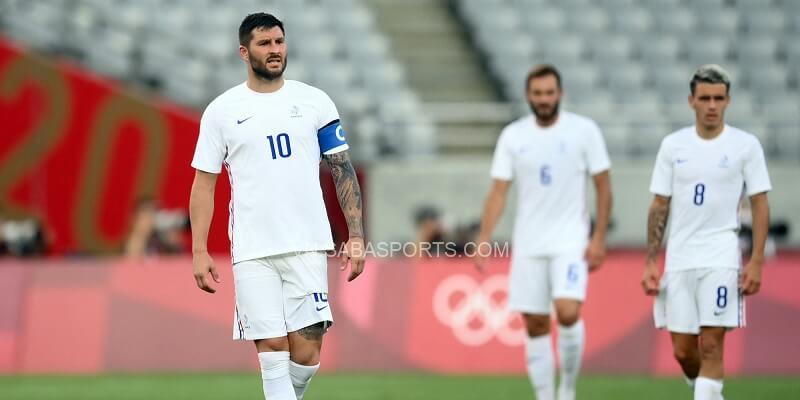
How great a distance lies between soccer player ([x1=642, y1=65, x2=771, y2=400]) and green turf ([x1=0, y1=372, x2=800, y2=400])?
3.55 metres

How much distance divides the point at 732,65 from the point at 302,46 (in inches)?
265

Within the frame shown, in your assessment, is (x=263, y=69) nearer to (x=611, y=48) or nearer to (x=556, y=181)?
(x=556, y=181)

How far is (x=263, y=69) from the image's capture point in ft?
28.4

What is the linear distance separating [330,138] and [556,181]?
3.15 meters

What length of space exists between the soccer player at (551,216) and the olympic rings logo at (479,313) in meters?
4.36

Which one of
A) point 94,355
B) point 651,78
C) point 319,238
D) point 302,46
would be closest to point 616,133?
point 651,78

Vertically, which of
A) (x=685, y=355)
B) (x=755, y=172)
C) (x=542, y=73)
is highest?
(x=542, y=73)

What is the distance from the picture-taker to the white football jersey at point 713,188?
9.79m

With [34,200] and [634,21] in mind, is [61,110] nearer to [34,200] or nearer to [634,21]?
[34,200]

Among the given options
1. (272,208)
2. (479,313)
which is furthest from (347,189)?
(479,313)

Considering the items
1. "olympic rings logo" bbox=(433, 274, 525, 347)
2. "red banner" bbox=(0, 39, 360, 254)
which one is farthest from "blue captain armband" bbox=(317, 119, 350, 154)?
"red banner" bbox=(0, 39, 360, 254)

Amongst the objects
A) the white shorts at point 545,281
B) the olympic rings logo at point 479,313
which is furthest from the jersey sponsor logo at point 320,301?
the olympic rings logo at point 479,313

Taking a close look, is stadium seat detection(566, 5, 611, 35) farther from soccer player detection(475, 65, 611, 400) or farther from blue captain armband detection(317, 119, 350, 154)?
blue captain armband detection(317, 119, 350, 154)

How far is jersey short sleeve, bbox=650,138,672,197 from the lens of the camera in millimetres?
10023
